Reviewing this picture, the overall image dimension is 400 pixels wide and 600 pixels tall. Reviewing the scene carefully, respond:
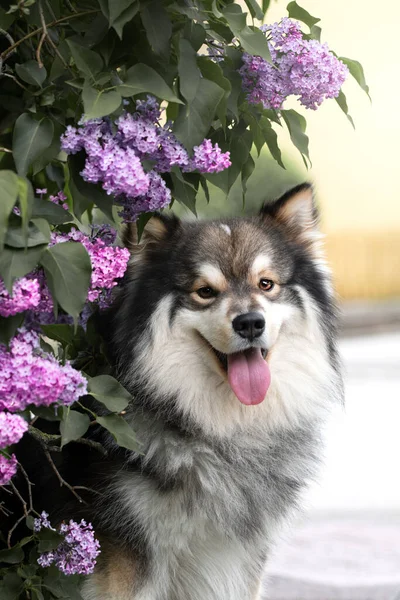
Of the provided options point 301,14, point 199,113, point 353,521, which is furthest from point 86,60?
point 353,521

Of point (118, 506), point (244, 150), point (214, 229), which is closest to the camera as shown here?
point (244, 150)

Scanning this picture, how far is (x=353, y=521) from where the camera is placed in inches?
193

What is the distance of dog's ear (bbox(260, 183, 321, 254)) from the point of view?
2770 millimetres

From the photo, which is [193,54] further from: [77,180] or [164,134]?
[77,180]

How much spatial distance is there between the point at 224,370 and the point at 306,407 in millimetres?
358

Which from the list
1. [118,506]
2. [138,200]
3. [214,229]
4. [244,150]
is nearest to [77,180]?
[138,200]

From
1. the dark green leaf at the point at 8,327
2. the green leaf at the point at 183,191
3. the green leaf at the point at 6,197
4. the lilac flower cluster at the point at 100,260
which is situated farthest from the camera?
the green leaf at the point at 183,191

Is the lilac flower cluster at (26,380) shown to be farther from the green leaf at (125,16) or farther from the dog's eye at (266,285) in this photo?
the dog's eye at (266,285)

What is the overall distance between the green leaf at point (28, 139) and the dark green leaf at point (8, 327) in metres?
0.29

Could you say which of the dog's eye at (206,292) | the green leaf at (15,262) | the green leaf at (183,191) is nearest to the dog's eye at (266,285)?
the dog's eye at (206,292)

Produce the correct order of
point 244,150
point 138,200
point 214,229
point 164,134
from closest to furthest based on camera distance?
point 164,134, point 138,200, point 244,150, point 214,229

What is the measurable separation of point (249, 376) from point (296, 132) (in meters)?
0.73

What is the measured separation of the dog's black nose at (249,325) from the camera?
237cm

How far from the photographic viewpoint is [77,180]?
182cm
